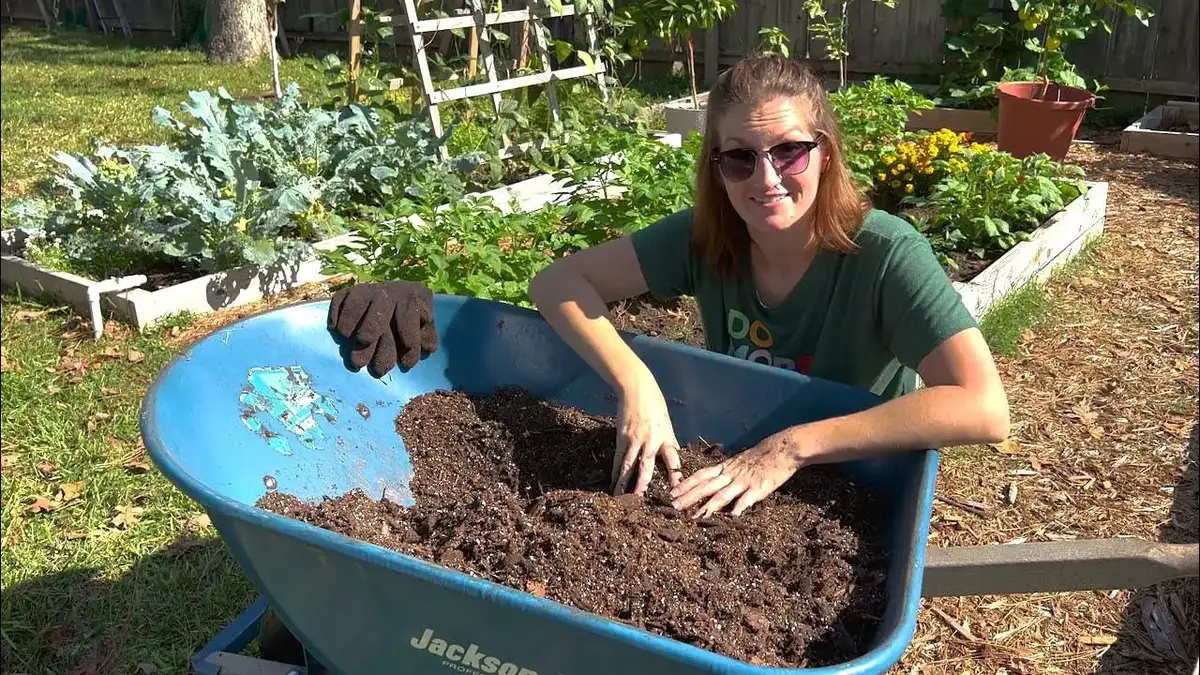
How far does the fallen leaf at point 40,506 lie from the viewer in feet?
9.63

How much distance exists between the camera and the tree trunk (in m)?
11.9

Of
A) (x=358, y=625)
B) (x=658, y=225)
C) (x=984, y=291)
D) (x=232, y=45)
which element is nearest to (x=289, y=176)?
(x=658, y=225)

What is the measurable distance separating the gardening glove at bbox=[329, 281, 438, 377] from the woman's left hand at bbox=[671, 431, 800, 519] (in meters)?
0.76

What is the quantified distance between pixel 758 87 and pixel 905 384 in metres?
0.77

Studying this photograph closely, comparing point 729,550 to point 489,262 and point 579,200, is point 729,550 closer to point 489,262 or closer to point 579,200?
point 489,262

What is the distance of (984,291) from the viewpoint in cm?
382

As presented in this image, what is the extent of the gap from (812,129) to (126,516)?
232 cm

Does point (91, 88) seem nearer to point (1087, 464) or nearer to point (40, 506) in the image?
point (40, 506)

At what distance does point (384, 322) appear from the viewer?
6.81 feet

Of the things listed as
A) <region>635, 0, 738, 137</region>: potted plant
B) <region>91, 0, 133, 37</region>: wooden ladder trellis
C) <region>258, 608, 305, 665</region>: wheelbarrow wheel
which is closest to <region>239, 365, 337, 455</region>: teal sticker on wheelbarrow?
<region>258, 608, 305, 665</region>: wheelbarrow wheel

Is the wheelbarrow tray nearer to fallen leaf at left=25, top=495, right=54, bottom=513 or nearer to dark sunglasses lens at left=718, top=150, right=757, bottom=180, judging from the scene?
dark sunglasses lens at left=718, top=150, right=757, bottom=180

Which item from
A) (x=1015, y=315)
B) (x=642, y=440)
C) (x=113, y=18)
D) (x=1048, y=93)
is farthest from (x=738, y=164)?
(x=113, y=18)

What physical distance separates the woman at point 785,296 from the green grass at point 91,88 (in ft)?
15.8

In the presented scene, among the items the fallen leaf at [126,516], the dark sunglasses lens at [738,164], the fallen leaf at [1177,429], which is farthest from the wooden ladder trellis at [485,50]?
the fallen leaf at [1177,429]
